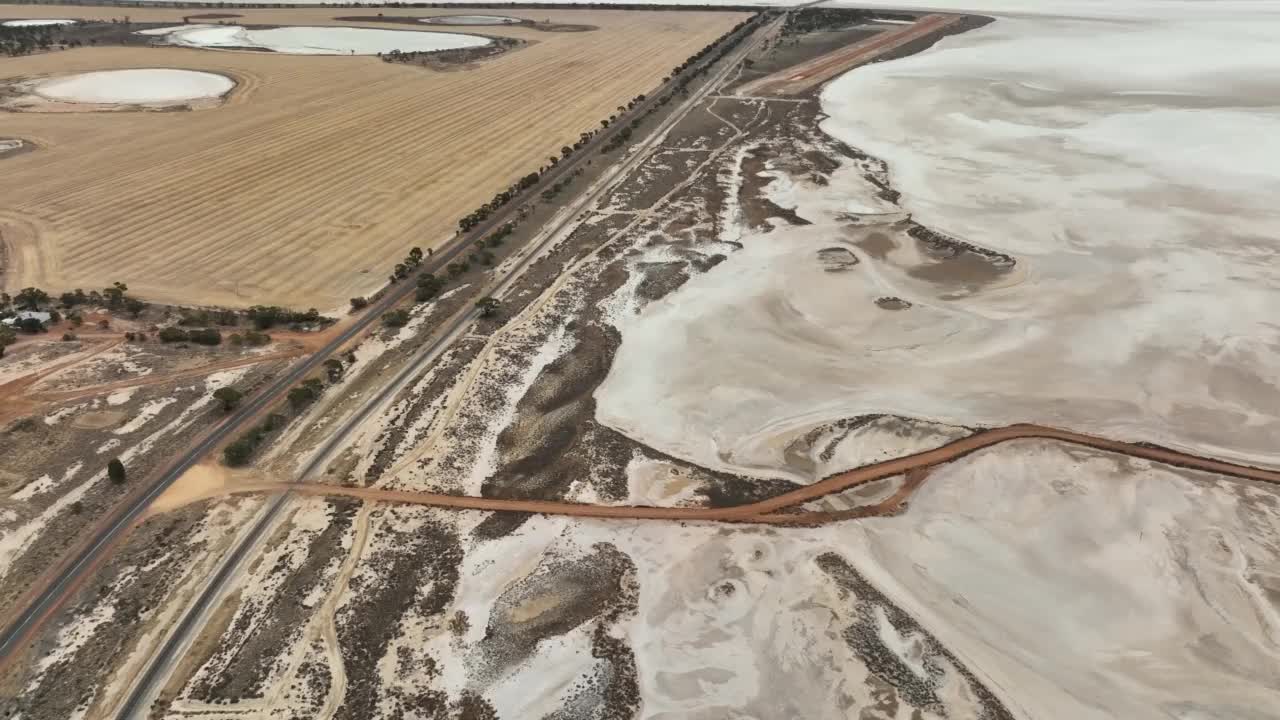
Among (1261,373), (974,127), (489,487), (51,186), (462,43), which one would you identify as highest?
(462,43)

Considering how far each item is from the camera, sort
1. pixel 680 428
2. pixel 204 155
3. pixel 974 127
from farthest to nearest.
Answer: pixel 974 127 → pixel 204 155 → pixel 680 428

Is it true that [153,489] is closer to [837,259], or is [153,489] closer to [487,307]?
[487,307]

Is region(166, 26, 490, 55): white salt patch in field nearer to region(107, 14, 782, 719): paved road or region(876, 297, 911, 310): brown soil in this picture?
region(107, 14, 782, 719): paved road

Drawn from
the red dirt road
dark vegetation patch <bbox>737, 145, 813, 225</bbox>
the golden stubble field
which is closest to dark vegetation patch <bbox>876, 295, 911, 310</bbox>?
dark vegetation patch <bbox>737, 145, 813, 225</bbox>

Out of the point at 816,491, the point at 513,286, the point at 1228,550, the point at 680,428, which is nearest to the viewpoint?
the point at 1228,550

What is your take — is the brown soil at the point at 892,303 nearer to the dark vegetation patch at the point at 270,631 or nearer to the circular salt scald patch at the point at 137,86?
the dark vegetation patch at the point at 270,631

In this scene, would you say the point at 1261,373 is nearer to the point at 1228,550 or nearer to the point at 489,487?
the point at 1228,550

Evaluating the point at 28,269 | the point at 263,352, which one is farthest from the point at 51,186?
the point at 263,352
